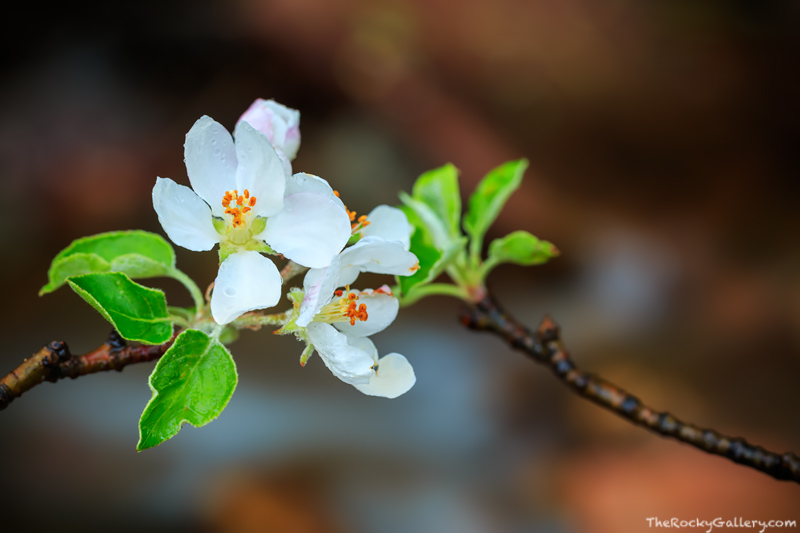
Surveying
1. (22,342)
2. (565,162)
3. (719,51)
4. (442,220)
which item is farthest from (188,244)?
(719,51)

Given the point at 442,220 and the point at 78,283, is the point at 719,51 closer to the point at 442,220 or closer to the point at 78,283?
the point at 442,220

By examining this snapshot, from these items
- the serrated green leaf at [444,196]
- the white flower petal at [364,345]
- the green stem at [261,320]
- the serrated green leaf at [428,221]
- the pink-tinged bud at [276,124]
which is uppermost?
the serrated green leaf at [444,196]

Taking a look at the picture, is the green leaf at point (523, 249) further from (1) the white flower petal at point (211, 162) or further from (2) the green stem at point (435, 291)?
(1) the white flower petal at point (211, 162)

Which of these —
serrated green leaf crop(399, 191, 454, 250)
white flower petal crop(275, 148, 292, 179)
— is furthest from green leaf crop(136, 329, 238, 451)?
serrated green leaf crop(399, 191, 454, 250)

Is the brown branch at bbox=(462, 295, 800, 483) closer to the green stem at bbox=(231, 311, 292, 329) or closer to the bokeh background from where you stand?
the green stem at bbox=(231, 311, 292, 329)

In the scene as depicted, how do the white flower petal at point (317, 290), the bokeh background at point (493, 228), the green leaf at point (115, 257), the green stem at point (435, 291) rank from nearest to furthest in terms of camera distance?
the white flower petal at point (317, 290), the green leaf at point (115, 257), the green stem at point (435, 291), the bokeh background at point (493, 228)

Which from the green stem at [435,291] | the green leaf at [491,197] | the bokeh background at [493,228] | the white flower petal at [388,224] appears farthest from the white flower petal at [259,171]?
the bokeh background at [493,228]
